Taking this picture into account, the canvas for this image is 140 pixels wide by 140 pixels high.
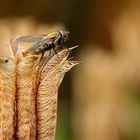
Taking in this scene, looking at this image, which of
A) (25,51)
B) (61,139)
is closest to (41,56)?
(25,51)

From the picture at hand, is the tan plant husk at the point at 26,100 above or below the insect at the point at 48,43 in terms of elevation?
below

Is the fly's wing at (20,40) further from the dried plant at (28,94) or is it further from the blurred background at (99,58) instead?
the blurred background at (99,58)

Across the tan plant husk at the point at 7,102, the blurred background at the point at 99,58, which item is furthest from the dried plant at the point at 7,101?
the blurred background at the point at 99,58

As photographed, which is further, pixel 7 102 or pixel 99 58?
pixel 99 58

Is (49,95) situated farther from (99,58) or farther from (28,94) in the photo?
(99,58)

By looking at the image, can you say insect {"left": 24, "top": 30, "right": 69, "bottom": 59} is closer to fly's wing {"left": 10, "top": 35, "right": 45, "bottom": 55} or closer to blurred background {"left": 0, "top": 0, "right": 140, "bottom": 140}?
fly's wing {"left": 10, "top": 35, "right": 45, "bottom": 55}

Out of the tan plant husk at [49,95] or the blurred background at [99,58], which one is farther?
the blurred background at [99,58]

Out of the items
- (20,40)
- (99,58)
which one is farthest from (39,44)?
(99,58)

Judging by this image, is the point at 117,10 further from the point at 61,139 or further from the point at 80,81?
the point at 61,139
